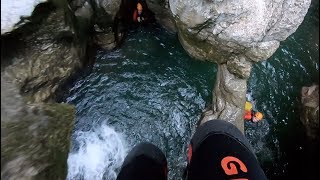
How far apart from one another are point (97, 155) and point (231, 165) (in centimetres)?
A: 303

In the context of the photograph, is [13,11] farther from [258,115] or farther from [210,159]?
[258,115]

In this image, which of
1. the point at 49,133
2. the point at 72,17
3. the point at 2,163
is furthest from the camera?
the point at 72,17

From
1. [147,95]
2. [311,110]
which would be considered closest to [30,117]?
[147,95]

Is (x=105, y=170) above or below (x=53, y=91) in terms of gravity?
below

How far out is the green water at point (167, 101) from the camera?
5818 millimetres

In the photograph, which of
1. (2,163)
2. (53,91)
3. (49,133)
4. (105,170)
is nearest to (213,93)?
(105,170)

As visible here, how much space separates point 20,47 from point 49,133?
89.8 inches

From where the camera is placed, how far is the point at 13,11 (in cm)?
344

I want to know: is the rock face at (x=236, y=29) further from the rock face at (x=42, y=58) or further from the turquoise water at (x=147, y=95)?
the rock face at (x=42, y=58)

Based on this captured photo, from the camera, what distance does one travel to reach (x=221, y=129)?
3830mm

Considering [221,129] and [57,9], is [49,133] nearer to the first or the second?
[221,129]

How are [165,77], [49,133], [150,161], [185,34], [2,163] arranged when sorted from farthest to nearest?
[165,77], [185,34], [150,161], [49,133], [2,163]

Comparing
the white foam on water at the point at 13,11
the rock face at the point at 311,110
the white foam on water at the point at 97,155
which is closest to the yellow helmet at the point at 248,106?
the rock face at the point at 311,110

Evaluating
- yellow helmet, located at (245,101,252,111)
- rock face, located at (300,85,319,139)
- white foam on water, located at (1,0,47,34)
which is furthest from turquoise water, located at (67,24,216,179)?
white foam on water, located at (1,0,47,34)
